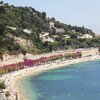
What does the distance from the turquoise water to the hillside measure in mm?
12856

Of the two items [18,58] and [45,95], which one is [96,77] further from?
[45,95]

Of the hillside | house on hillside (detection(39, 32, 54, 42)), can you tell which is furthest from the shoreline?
house on hillside (detection(39, 32, 54, 42))

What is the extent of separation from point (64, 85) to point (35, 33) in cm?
5132

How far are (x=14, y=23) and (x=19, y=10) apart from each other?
656 inches

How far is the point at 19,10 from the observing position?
131625 millimetres

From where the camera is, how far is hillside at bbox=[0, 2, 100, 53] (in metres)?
104

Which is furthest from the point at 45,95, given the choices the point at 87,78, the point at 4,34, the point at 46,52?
the point at 46,52

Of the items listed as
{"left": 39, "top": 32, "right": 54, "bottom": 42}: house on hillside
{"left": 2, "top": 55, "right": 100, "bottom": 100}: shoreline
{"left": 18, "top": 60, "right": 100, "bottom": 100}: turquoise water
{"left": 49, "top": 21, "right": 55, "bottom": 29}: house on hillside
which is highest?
{"left": 49, "top": 21, "right": 55, "bottom": 29}: house on hillside

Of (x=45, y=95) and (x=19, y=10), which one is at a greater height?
(x=19, y=10)

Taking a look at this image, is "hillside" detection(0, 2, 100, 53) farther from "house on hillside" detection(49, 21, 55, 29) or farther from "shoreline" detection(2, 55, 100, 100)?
"shoreline" detection(2, 55, 100, 100)

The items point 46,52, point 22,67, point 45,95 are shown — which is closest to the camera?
point 45,95

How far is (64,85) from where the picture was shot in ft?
233

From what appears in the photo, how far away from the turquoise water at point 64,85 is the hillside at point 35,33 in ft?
42.2

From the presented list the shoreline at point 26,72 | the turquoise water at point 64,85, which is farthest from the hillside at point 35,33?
the turquoise water at point 64,85
